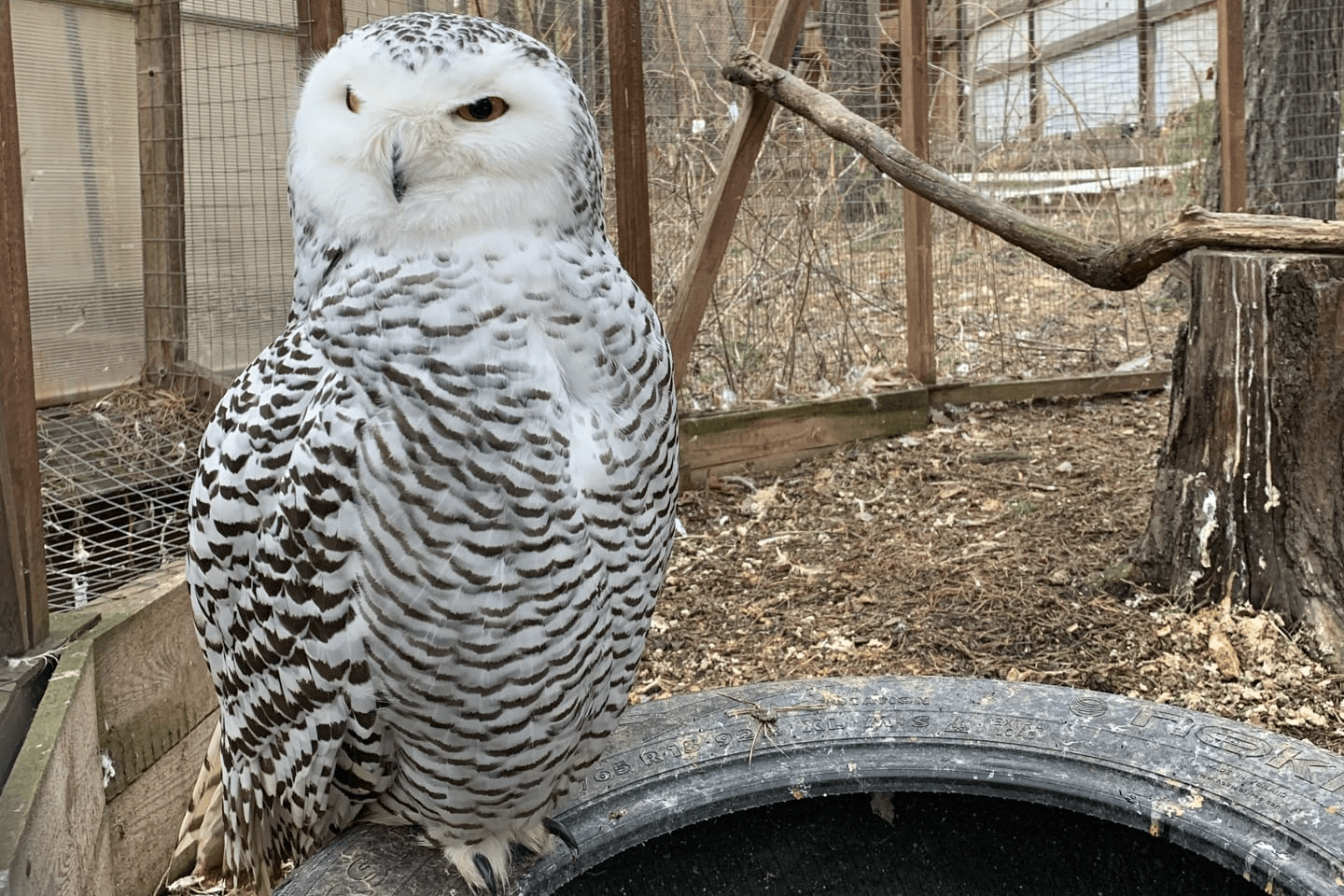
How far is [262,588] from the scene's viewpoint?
1.58m

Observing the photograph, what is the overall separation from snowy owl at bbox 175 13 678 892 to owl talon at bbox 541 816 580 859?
9 centimetres

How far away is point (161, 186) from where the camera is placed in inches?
165

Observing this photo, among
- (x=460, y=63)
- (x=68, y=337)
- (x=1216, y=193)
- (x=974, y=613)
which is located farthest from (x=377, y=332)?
(x=1216, y=193)

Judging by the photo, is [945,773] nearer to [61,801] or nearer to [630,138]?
[61,801]

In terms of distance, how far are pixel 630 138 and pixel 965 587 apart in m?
1.82

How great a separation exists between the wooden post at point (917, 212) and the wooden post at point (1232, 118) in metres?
1.29


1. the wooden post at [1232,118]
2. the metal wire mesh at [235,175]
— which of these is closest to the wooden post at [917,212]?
the wooden post at [1232,118]

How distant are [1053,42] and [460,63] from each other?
5388 millimetres

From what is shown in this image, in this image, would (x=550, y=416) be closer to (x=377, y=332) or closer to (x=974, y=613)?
(x=377, y=332)

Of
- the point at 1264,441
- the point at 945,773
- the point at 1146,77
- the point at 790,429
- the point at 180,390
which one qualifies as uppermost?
the point at 1146,77

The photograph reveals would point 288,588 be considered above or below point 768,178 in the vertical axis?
below

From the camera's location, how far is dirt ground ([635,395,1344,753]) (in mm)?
3080

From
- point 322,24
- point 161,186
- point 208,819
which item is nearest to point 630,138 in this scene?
point 322,24

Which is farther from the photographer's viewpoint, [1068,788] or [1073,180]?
[1073,180]
